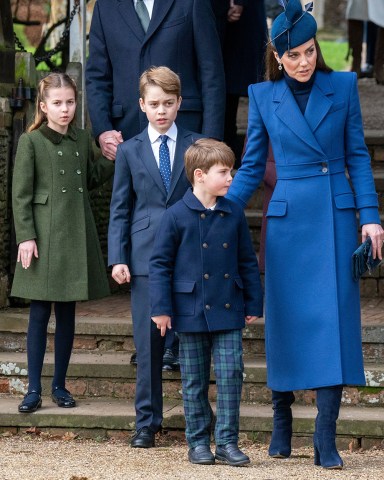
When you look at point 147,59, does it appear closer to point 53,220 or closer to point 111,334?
point 53,220

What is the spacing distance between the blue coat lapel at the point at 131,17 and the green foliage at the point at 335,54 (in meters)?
14.3

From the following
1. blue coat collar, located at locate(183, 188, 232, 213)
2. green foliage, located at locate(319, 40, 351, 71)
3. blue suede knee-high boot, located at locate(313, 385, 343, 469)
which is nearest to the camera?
blue suede knee-high boot, located at locate(313, 385, 343, 469)

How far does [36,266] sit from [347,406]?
168 centimetres

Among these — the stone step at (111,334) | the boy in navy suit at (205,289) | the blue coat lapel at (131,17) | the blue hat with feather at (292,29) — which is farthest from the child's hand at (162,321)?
the blue coat lapel at (131,17)

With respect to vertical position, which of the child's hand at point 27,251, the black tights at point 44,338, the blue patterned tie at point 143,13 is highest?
the blue patterned tie at point 143,13

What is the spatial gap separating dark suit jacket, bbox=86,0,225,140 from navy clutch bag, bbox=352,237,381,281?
4.31ft

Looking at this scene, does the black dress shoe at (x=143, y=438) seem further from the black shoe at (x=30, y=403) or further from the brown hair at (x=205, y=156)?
the brown hair at (x=205, y=156)

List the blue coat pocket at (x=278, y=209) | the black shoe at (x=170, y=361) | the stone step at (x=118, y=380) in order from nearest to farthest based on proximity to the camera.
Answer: the blue coat pocket at (x=278, y=209)
the stone step at (x=118, y=380)
the black shoe at (x=170, y=361)

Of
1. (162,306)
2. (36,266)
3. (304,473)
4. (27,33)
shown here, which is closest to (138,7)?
(36,266)

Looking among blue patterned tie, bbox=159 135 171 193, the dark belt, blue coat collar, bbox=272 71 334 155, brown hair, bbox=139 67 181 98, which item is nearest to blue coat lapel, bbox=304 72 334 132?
blue coat collar, bbox=272 71 334 155

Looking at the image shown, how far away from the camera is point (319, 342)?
19.1ft

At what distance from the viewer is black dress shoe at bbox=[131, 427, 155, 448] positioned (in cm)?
644

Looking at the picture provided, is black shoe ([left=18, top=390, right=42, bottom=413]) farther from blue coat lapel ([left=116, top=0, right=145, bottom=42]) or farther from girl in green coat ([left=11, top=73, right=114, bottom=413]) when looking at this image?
blue coat lapel ([left=116, top=0, right=145, bottom=42])

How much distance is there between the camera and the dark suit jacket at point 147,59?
6930mm
